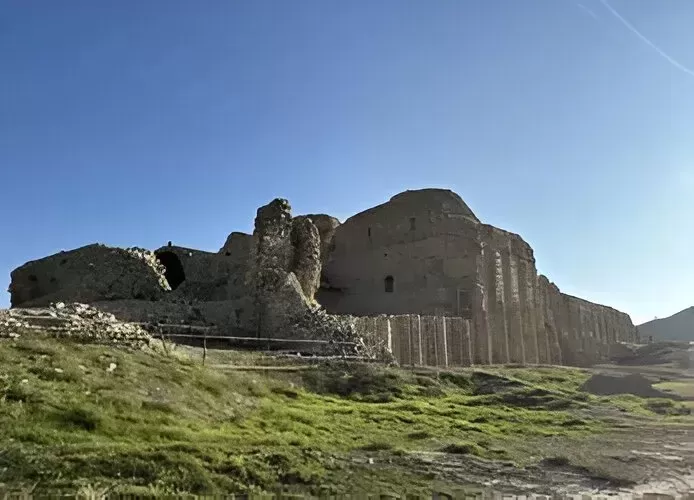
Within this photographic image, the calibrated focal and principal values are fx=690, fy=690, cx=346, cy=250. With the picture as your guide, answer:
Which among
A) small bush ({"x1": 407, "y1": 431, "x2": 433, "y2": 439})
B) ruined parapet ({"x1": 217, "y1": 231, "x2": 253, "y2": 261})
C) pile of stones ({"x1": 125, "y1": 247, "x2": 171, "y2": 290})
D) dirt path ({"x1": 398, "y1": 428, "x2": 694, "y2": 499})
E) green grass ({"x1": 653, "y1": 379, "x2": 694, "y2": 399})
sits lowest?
dirt path ({"x1": 398, "y1": 428, "x2": 694, "y2": 499})

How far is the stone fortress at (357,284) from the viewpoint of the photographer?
25.6 m

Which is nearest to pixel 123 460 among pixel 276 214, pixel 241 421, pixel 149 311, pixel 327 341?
pixel 241 421

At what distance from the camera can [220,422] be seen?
42.4ft

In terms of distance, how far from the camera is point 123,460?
8.91m

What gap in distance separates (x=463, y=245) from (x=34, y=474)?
34057mm

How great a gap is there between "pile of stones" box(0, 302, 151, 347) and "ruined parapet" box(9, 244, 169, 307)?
13.3 metres

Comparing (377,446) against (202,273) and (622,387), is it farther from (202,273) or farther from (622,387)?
(202,273)

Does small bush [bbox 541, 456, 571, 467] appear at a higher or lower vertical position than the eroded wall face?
lower

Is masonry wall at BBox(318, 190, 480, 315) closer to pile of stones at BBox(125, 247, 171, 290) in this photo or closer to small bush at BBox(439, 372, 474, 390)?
Result: pile of stones at BBox(125, 247, 171, 290)

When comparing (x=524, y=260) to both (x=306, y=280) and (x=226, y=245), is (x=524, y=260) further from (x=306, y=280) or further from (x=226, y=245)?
(x=306, y=280)

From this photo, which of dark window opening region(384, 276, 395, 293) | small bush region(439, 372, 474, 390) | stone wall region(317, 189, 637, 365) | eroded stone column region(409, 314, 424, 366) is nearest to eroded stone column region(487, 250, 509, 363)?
stone wall region(317, 189, 637, 365)

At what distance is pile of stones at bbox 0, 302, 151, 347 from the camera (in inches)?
601

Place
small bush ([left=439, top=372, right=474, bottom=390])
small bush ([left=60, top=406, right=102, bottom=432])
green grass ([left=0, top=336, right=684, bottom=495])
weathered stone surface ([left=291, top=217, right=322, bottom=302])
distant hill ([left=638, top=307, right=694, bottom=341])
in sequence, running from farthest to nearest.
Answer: distant hill ([left=638, top=307, right=694, bottom=341]) → weathered stone surface ([left=291, top=217, right=322, bottom=302]) → small bush ([left=439, top=372, right=474, bottom=390]) → small bush ([left=60, top=406, right=102, bottom=432]) → green grass ([left=0, top=336, right=684, bottom=495])

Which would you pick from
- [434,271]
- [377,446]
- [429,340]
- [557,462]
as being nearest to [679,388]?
[429,340]
